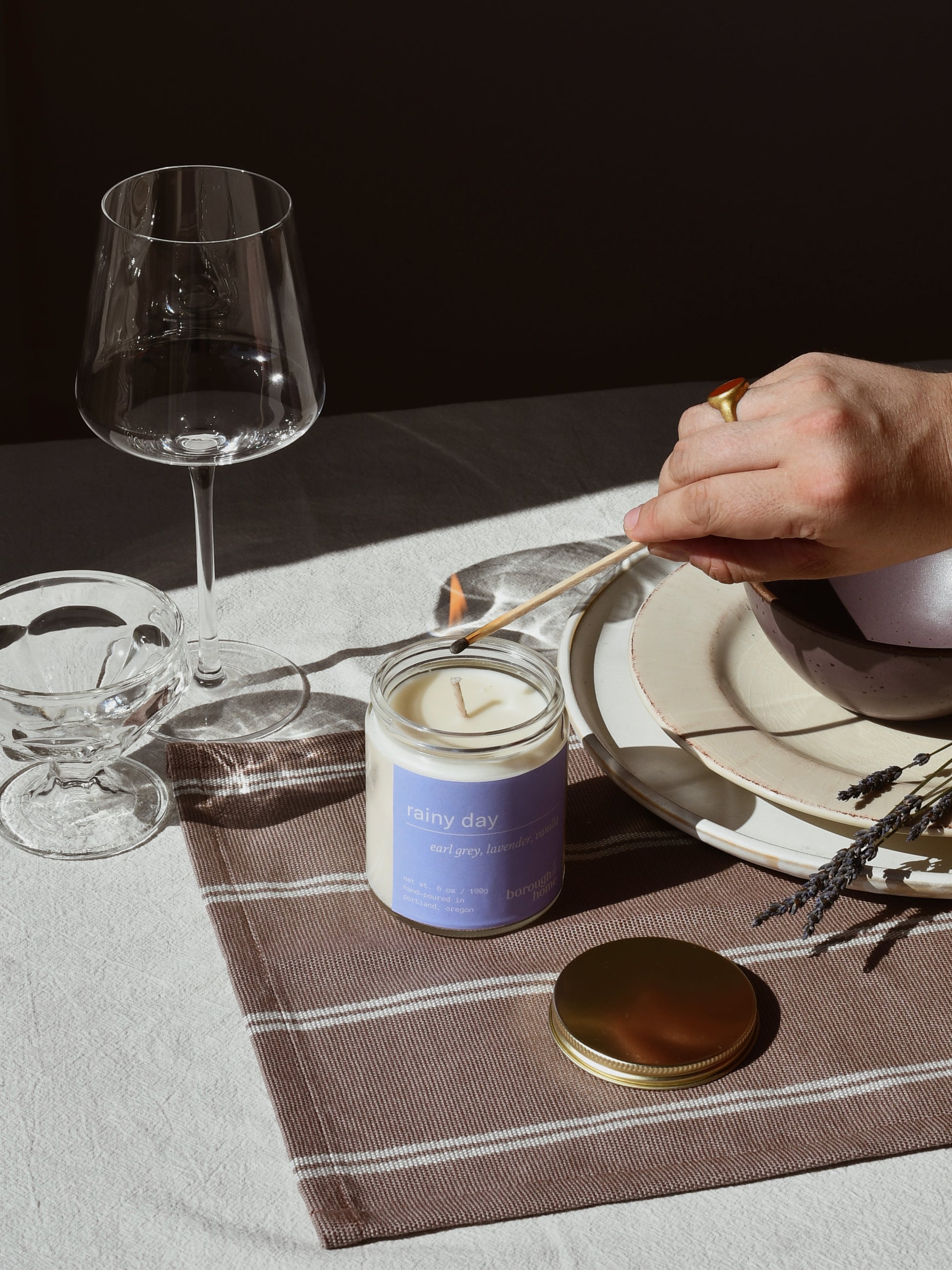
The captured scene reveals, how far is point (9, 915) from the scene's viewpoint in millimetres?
733

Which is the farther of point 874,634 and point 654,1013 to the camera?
point 874,634

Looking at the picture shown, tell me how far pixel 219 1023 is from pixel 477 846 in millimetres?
152

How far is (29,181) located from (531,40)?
2.62 feet

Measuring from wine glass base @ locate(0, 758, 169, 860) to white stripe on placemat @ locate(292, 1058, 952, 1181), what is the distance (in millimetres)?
258

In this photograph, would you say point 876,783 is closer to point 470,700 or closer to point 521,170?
point 470,700

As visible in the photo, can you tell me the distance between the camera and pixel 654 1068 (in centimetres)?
62

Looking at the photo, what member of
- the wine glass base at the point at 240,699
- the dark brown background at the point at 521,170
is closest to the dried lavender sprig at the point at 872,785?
the wine glass base at the point at 240,699

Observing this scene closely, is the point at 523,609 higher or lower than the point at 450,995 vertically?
higher

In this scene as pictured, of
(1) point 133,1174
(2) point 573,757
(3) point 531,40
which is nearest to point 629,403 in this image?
(2) point 573,757

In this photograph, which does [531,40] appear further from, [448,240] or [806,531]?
[806,531]

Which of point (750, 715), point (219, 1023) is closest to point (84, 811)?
point (219, 1023)

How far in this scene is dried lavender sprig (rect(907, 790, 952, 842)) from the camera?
2.35ft

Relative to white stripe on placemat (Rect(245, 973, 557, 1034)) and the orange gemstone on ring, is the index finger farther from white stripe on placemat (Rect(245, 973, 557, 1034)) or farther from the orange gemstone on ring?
white stripe on placemat (Rect(245, 973, 557, 1034))

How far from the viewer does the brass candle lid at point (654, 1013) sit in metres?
0.63
